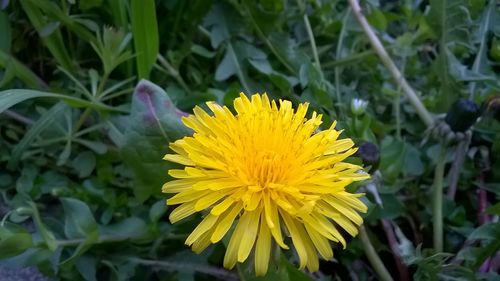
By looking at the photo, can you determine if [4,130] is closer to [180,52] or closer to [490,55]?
[180,52]

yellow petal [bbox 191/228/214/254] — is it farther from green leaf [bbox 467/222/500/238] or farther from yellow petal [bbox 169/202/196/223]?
green leaf [bbox 467/222/500/238]

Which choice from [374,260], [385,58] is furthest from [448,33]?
[374,260]

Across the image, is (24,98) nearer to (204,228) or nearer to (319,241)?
(204,228)

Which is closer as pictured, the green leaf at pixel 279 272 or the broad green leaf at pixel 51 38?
the green leaf at pixel 279 272

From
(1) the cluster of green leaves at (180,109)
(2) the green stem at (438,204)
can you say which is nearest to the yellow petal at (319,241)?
(1) the cluster of green leaves at (180,109)

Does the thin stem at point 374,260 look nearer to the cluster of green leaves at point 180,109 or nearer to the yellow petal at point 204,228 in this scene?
the cluster of green leaves at point 180,109

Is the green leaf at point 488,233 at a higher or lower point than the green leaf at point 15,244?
lower

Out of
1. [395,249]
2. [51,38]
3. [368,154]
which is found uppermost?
[51,38]
